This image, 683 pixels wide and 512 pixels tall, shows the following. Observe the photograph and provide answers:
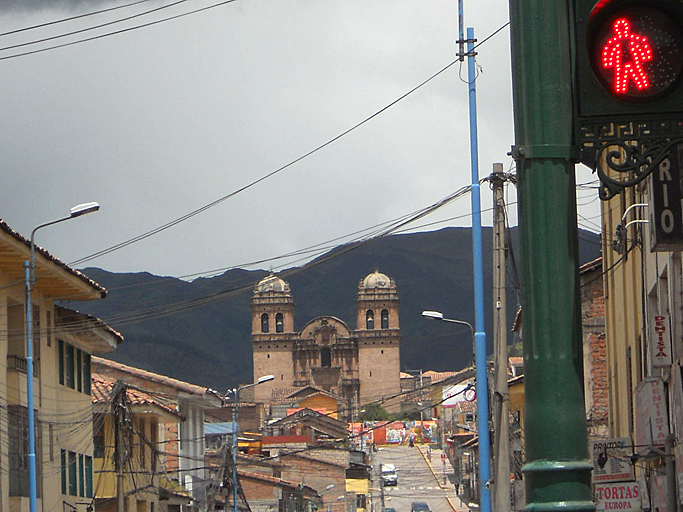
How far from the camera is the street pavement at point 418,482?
82125 mm

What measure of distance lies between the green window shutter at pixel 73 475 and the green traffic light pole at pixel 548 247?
32136 millimetres

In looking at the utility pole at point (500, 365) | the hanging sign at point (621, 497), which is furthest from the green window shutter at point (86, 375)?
the hanging sign at point (621, 497)

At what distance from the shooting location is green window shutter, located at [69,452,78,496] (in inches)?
1375

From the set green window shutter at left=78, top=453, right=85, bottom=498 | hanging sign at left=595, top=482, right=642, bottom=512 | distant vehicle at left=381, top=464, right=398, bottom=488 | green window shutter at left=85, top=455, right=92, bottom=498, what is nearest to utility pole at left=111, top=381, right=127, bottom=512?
green window shutter at left=78, top=453, right=85, bottom=498

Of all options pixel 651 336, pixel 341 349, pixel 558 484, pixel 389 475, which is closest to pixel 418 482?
pixel 389 475

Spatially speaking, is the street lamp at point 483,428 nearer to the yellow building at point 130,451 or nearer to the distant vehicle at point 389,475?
the yellow building at point 130,451

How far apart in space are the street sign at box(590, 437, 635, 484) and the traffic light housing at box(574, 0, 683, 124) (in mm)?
14811

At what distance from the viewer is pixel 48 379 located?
3262 cm

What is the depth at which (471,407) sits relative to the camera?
103m

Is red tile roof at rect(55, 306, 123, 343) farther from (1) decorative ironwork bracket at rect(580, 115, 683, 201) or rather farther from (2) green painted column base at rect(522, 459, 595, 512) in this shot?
(2) green painted column base at rect(522, 459, 595, 512)

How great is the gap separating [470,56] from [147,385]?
3003cm

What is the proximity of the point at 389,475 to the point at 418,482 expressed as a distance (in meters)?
2.19

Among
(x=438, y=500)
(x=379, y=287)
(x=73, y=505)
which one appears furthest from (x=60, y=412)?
(x=379, y=287)

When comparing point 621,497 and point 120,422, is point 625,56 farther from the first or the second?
point 120,422
